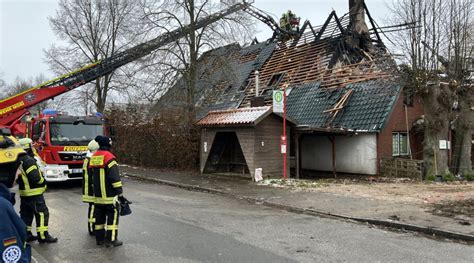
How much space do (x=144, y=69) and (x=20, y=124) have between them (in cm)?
694

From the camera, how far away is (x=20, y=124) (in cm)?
1652

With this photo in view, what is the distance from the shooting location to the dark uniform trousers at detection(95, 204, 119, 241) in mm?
6623

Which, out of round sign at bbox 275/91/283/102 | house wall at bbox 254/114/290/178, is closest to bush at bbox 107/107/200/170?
house wall at bbox 254/114/290/178

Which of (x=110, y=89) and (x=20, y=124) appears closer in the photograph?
(x=20, y=124)

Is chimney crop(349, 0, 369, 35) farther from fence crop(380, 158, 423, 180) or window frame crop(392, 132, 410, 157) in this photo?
fence crop(380, 158, 423, 180)

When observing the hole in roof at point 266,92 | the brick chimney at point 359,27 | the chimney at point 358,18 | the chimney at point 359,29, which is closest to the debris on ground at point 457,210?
the hole in roof at point 266,92

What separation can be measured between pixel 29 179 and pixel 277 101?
35.1ft

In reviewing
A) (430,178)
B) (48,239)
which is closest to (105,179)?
(48,239)

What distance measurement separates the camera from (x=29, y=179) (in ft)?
21.5

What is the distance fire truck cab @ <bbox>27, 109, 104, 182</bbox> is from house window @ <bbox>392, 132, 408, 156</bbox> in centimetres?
1381

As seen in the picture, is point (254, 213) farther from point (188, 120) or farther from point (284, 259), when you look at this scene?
point (188, 120)

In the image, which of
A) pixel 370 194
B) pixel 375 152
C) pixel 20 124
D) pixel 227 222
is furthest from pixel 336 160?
pixel 20 124

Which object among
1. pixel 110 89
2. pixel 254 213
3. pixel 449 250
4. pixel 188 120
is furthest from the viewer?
pixel 110 89

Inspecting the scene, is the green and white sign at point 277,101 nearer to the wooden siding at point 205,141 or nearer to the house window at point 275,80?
the wooden siding at point 205,141
